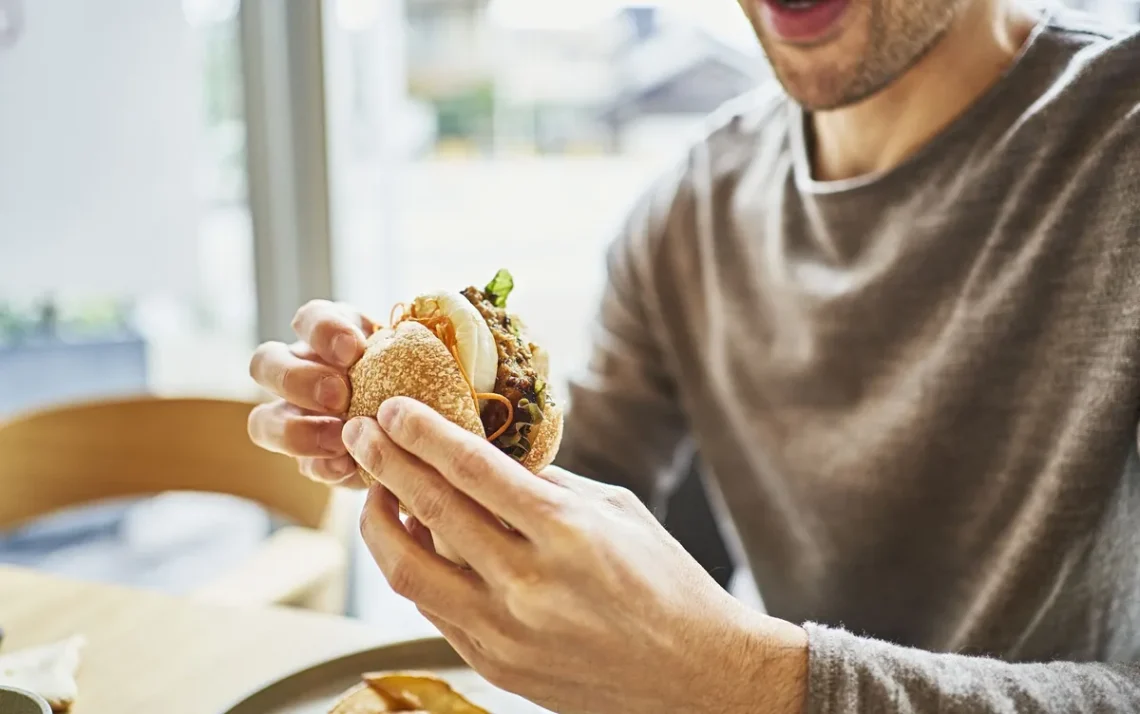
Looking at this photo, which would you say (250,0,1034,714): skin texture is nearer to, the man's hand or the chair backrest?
the man's hand

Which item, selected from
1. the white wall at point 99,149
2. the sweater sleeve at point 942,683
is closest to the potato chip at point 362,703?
the sweater sleeve at point 942,683

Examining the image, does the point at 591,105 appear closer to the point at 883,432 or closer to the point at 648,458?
the point at 648,458

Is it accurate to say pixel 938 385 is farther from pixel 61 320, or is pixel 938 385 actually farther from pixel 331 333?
pixel 61 320

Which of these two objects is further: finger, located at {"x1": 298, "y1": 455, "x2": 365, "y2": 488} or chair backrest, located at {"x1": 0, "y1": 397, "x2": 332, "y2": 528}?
chair backrest, located at {"x1": 0, "y1": 397, "x2": 332, "y2": 528}

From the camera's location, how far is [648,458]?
1.50 metres

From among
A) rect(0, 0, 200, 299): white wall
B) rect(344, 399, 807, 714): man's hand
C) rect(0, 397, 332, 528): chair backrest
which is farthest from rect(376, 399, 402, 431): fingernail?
rect(0, 0, 200, 299): white wall

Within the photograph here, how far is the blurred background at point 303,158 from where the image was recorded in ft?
7.17

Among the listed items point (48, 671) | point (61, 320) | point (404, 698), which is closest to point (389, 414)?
A: point (404, 698)

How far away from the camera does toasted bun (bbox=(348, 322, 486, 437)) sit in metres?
0.77

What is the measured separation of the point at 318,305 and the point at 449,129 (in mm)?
1502

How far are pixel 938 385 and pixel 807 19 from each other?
45 cm

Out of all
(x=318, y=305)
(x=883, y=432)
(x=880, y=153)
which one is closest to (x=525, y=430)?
(x=318, y=305)

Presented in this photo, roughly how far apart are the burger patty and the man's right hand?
128 millimetres

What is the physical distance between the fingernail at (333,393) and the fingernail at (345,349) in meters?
0.02
